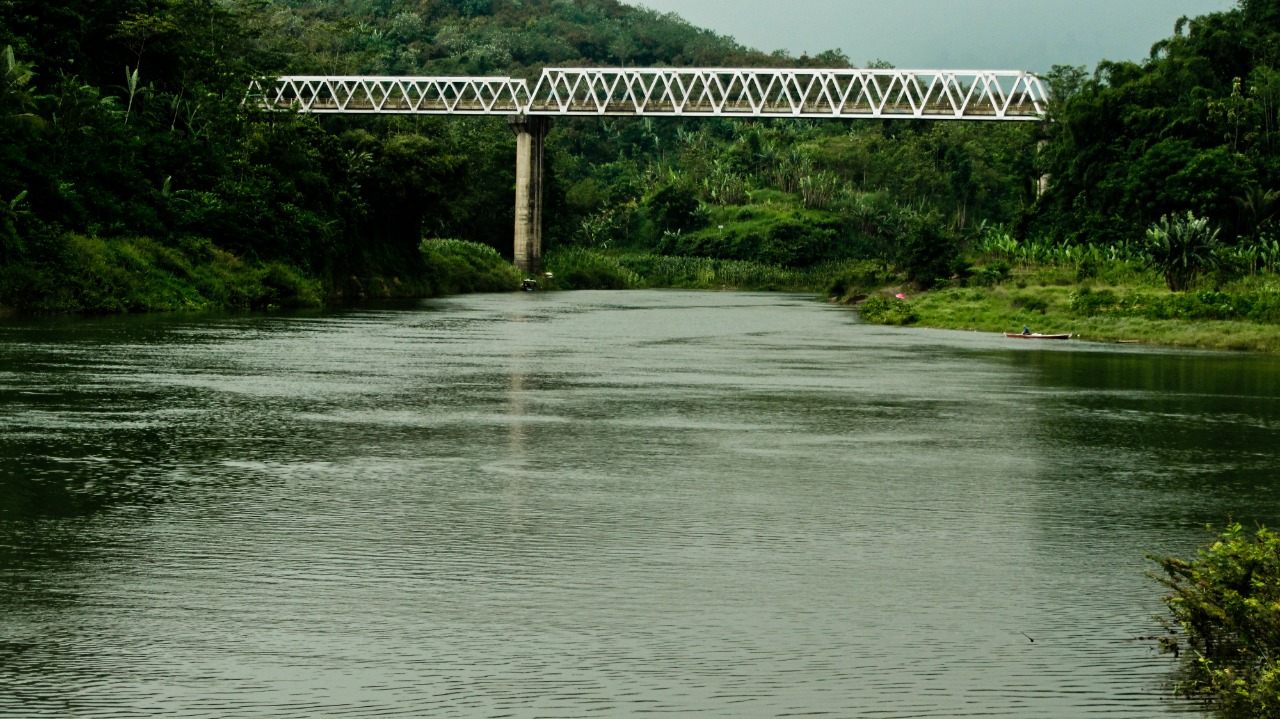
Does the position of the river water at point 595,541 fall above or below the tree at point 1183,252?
below

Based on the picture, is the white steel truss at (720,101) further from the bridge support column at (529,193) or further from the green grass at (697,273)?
the green grass at (697,273)

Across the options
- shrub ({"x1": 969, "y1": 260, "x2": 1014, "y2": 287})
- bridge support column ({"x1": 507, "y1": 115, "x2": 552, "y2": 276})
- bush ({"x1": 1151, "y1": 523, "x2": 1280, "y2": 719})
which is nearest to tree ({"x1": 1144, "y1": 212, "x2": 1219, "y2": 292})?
shrub ({"x1": 969, "y1": 260, "x2": 1014, "y2": 287})

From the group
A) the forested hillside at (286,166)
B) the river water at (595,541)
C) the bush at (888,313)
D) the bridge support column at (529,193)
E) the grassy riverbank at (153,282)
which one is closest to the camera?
the river water at (595,541)

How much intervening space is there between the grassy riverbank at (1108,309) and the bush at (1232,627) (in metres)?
33.7

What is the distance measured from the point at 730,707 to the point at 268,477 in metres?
8.11

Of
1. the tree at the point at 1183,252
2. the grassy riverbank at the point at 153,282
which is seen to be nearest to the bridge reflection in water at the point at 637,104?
the grassy riverbank at the point at 153,282

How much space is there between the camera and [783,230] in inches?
4909

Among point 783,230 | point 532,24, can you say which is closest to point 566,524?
point 783,230

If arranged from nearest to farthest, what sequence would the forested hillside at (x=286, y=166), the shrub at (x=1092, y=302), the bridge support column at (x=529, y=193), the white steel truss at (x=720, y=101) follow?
1. the shrub at (x=1092, y=302)
2. the forested hillside at (x=286, y=166)
3. the white steel truss at (x=720, y=101)
4. the bridge support column at (x=529, y=193)

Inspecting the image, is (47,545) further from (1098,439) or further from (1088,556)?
(1098,439)

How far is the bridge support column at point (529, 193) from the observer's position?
97688mm

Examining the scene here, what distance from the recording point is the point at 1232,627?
7.90 m

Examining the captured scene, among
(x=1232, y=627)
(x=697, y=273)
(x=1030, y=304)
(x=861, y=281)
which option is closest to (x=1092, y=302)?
(x=1030, y=304)

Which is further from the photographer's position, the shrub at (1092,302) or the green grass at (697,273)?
the green grass at (697,273)
